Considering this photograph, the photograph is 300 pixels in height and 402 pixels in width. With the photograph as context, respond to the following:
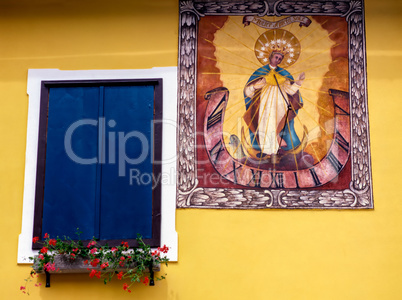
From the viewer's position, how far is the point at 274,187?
5461 millimetres

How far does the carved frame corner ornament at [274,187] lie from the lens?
543 centimetres

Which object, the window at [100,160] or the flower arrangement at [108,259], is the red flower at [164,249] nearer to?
the flower arrangement at [108,259]

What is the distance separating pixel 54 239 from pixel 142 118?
1344 mm

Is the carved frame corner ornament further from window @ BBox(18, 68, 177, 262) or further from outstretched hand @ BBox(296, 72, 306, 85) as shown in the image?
outstretched hand @ BBox(296, 72, 306, 85)

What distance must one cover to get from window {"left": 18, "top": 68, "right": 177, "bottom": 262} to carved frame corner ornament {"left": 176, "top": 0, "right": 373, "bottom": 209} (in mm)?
142

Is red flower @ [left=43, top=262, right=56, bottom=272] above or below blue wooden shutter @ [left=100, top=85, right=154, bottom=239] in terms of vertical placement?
below

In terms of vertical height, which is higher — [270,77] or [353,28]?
[353,28]

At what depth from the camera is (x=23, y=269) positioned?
5414 mm

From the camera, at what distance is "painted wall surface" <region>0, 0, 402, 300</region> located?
5.28 m

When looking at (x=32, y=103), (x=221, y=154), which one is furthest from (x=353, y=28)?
(x=32, y=103)

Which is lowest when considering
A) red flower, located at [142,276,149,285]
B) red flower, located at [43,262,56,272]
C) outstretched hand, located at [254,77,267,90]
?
red flower, located at [142,276,149,285]

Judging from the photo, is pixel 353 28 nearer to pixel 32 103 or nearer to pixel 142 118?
pixel 142 118

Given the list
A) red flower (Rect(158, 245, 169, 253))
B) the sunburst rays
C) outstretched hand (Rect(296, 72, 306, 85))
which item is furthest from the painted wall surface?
outstretched hand (Rect(296, 72, 306, 85))

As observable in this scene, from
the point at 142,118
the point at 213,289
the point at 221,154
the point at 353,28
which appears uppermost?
the point at 353,28
